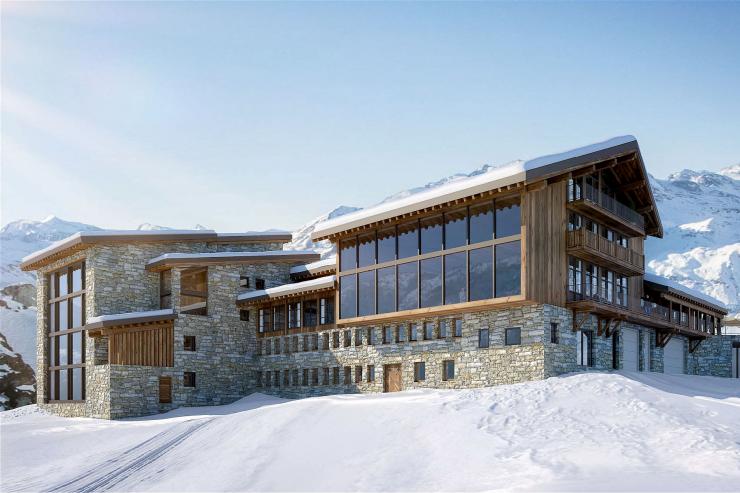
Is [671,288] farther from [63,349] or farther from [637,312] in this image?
[63,349]

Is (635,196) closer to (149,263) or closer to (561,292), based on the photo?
(561,292)

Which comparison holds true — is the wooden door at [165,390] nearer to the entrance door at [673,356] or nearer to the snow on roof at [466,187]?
the snow on roof at [466,187]

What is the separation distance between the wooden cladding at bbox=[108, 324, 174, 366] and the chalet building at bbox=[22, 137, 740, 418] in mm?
71

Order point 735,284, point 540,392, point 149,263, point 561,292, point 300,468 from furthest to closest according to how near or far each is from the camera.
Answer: point 735,284 → point 149,263 → point 561,292 → point 540,392 → point 300,468

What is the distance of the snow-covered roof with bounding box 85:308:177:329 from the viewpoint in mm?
36938

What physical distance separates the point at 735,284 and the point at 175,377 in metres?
119

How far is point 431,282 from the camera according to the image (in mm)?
31062

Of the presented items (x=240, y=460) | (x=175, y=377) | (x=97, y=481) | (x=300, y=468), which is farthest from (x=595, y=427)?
(x=175, y=377)

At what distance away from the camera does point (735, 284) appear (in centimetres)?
13050

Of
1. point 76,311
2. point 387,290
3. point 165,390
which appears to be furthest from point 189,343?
point 387,290

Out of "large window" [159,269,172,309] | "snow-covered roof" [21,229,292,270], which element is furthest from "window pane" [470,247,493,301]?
"large window" [159,269,172,309]

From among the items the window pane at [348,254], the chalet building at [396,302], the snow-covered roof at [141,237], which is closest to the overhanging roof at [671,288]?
the chalet building at [396,302]

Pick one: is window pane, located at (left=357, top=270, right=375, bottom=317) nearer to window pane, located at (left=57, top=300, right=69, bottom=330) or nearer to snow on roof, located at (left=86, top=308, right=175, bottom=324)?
snow on roof, located at (left=86, top=308, right=175, bottom=324)

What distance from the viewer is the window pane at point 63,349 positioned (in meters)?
43.0
